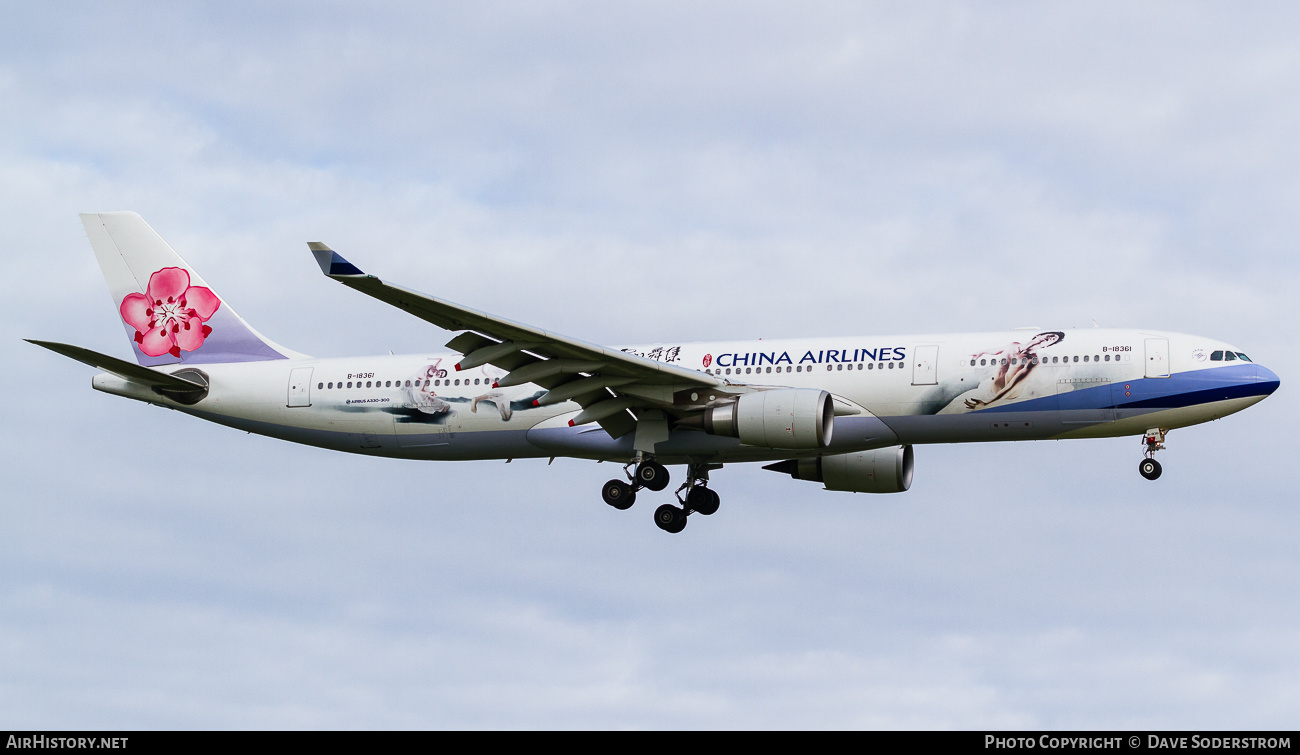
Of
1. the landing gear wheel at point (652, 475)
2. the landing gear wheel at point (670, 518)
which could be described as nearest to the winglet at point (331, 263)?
the landing gear wheel at point (652, 475)

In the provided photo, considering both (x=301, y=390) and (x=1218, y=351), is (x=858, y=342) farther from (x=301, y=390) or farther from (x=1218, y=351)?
(x=301, y=390)

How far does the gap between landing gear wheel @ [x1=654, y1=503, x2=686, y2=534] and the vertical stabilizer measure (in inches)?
471

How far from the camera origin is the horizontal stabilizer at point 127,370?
36822 millimetres

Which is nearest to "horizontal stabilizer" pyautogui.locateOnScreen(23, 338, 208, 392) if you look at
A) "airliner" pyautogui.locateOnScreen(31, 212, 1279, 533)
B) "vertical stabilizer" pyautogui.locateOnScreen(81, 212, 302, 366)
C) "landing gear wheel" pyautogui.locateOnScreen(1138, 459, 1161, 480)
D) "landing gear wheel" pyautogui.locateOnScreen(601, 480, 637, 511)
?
"airliner" pyautogui.locateOnScreen(31, 212, 1279, 533)

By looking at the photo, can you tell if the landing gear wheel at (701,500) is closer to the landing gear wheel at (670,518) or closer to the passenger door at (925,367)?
the landing gear wheel at (670,518)

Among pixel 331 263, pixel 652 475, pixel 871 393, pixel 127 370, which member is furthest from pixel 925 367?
pixel 127 370

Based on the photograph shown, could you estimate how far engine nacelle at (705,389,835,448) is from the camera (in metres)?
35.7

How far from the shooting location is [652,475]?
39.2 meters

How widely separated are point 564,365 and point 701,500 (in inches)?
268

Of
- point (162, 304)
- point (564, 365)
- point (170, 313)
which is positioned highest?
→ point (162, 304)

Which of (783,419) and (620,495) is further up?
(783,419)

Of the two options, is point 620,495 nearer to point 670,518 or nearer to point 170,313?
point 670,518

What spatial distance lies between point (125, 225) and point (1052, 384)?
27363mm

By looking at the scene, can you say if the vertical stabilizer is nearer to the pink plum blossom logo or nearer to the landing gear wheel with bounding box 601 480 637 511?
the pink plum blossom logo
